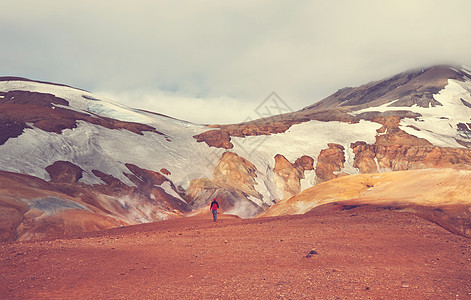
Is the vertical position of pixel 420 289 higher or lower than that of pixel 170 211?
higher

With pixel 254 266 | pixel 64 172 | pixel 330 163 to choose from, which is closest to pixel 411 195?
pixel 254 266

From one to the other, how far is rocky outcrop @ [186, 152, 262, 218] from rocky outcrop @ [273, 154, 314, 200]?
651 cm

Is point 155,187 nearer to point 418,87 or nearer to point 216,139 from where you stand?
point 216,139

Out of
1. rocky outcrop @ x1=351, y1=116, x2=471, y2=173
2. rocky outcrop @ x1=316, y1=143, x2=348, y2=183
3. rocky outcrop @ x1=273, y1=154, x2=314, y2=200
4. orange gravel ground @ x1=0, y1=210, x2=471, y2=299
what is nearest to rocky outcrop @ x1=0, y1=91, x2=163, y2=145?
rocky outcrop @ x1=273, y1=154, x2=314, y2=200

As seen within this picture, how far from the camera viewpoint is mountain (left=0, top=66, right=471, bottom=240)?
35531 millimetres

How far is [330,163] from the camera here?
293 feet

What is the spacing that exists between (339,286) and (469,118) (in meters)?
144

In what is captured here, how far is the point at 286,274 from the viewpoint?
974cm

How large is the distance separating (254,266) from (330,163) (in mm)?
81838

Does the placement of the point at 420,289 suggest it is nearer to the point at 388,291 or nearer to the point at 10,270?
the point at 388,291

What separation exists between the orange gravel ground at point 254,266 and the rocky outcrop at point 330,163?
231 feet

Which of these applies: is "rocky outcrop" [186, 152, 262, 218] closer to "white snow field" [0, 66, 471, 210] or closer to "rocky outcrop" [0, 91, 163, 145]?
"white snow field" [0, 66, 471, 210]

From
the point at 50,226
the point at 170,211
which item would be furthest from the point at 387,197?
the point at 170,211

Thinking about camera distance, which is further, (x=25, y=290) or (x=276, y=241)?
(x=276, y=241)
